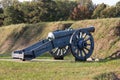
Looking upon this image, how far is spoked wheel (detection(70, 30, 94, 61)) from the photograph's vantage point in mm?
26062

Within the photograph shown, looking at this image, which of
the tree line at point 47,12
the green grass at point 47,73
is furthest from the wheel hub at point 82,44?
the tree line at point 47,12

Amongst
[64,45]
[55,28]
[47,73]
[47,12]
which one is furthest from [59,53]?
[47,12]

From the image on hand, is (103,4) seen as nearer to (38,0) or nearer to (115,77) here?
(38,0)

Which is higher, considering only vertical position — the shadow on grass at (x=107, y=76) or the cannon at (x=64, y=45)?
the shadow on grass at (x=107, y=76)

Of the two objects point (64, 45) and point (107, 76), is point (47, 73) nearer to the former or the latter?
point (107, 76)

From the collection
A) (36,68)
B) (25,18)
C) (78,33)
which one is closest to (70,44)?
(78,33)

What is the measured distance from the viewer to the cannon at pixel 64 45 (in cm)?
2536

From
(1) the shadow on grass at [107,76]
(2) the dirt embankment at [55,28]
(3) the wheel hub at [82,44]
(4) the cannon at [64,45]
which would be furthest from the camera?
(2) the dirt embankment at [55,28]

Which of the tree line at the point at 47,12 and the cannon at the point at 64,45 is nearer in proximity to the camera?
the cannon at the point at 64,45

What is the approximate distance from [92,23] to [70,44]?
419 inches

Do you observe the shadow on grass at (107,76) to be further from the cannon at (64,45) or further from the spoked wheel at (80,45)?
the spoked wheel at (80,45)

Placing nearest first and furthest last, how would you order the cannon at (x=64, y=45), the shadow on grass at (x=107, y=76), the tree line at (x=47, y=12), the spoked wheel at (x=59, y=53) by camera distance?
the shadow on grass at (x=107, y=76), the cannon at (x=64, y=45), the spoked wheel at (x=59, y=53), the tree line at (x=47, y=12)

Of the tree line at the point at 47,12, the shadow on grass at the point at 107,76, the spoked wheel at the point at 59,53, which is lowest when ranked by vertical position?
the tree line at the point at 47,12

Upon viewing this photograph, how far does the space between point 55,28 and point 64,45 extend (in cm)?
1566
